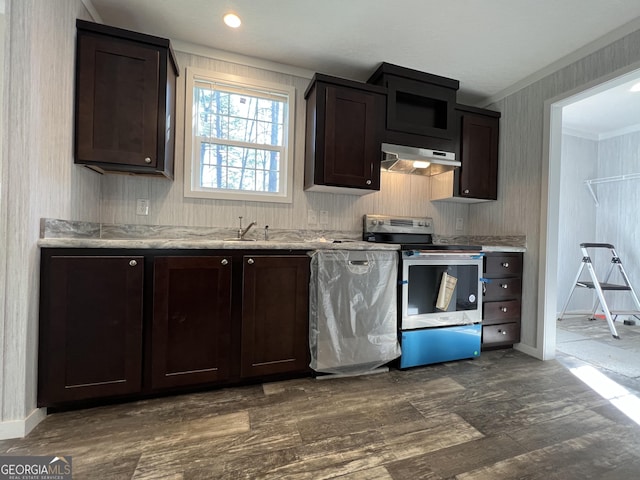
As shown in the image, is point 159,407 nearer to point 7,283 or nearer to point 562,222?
point 7,283

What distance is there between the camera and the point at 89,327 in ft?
4.85

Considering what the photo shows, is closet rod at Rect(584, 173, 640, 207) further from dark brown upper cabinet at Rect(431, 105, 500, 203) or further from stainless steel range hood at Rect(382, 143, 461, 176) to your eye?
stainless steel range hood at Rect(382, 143, 461, 176)

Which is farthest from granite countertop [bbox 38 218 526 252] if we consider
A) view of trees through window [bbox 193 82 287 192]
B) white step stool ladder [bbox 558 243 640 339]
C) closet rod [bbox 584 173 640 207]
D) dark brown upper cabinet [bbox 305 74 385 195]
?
closet rod [bbox 584 173 640 207]

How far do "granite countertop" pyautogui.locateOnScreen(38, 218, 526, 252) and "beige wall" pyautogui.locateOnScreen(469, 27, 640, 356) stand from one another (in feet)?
0.51

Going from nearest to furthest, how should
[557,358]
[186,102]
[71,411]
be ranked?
1. [71,411]
2. [186,102]
3. [557,358]

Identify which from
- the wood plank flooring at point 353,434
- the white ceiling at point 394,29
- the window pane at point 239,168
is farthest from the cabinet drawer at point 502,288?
the window pane at point 239,168

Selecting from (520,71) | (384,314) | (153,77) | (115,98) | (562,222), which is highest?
(520,71)

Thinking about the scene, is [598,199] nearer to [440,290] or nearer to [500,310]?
[500,310]

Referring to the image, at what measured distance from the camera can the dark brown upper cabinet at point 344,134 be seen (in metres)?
2.23

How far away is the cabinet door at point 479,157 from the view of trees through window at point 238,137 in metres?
1.76

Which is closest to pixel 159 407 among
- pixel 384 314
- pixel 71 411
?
pixel 71 411

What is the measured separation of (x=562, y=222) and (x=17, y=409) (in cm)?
546

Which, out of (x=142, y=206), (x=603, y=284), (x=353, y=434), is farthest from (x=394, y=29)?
(x=603, y=284)

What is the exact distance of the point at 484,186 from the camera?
280 cm
